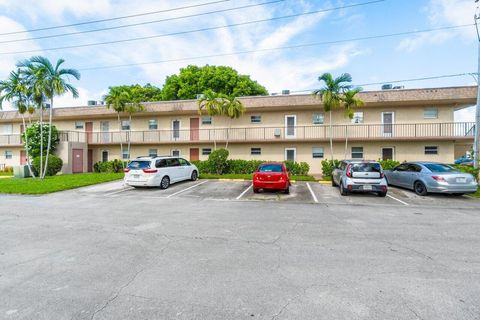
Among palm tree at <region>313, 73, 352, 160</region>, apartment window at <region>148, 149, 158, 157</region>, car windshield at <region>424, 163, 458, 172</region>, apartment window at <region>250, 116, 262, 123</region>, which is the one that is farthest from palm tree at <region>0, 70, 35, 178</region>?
car windshield at <region>424, 163, 458, 172</region>

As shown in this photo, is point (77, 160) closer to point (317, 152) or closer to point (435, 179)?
point (317, 152)

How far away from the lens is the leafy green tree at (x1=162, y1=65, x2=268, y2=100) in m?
33.7

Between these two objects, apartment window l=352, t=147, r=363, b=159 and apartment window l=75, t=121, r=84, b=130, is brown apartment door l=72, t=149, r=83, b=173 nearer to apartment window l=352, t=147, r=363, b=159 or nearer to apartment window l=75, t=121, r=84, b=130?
apartment window l=75, t=121, r=84, b=130

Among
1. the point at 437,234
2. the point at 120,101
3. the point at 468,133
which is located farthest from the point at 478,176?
the point at 120,101

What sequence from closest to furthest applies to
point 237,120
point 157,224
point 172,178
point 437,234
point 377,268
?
point 377,268, point 437,234, point 157,224, point 172,178, point 237,120

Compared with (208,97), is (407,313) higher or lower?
lower

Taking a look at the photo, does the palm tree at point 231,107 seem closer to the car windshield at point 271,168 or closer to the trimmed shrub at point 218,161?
the trimmed shrub at point 218,161

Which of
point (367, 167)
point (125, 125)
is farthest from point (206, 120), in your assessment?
point (367, 167)

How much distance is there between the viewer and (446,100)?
17359 mm

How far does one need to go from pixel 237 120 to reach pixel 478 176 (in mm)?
16004

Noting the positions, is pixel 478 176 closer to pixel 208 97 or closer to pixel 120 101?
pixel 208 97

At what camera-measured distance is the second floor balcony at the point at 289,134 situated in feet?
59.2

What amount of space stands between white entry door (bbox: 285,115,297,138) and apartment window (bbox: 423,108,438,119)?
9.43 meters

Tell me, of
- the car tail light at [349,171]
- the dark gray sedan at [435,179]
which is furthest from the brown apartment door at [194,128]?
the dark gray sedan at [435,179]
